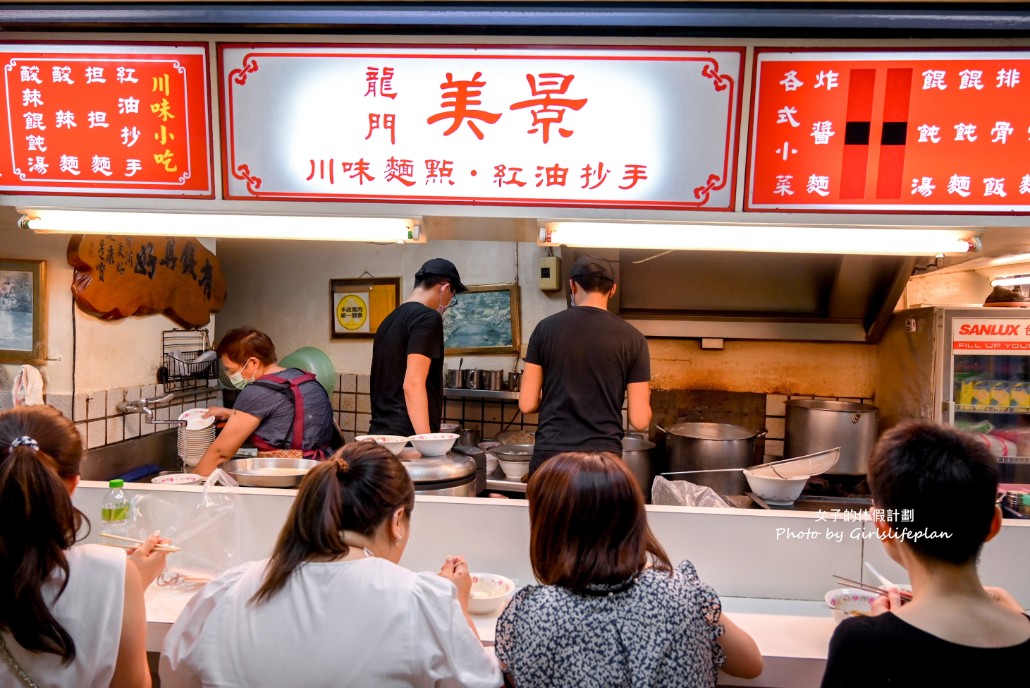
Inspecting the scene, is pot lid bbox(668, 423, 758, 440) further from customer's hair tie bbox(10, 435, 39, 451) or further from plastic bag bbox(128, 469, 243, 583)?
customer's hair tie bbox(10, 435, 39, 451)

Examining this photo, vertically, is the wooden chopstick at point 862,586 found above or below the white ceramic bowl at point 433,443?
below

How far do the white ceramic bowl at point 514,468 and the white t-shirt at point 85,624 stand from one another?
7.33 ft

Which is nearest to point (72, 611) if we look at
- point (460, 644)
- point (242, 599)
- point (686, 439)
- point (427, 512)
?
point (242, 599)

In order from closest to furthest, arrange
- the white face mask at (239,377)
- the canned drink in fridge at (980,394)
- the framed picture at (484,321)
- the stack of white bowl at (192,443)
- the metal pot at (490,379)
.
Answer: the white face mask at (239,377), the stack of white bowl at (192,443), the canned drink in fridge at (980,394), the metal pot at (490,379), the framed picture at (484,321)

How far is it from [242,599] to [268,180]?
4.39 feet

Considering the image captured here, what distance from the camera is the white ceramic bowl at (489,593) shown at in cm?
174

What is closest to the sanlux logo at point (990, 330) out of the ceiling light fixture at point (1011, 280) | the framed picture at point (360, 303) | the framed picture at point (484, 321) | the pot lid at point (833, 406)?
the pot lid at point (833, 406)

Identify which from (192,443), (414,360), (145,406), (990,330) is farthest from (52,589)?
(990,330)

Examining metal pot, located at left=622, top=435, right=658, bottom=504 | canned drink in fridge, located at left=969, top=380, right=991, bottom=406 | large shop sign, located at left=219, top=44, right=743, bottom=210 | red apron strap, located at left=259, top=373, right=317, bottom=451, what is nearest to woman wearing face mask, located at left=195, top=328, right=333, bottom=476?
red apron strap, located at left=259, top=373, right=317, bottom=451

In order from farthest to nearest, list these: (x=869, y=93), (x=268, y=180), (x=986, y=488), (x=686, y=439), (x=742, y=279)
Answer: (x=742, y=279) → (x=686, y=439) → (x=268, y=180) → (x=869, y=93) → (x=986, y=488)

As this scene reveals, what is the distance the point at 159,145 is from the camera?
2.12 metres

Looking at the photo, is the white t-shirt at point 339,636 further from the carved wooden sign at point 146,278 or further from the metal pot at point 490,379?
the metal pot at point 490,379

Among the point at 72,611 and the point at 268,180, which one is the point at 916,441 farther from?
the point at 268,180

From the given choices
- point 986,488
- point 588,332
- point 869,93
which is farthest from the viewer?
point 588,332
